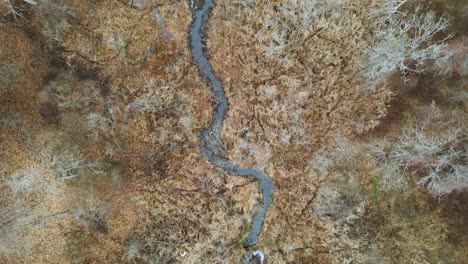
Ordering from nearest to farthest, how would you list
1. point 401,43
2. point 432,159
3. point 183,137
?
1. point 432,159
2. point 401,43
3. point 183,137

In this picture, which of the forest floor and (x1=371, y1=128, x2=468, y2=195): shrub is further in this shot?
the forest floor

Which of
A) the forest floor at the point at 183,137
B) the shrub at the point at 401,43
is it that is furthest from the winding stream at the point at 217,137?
the shrub at the point at 401,43

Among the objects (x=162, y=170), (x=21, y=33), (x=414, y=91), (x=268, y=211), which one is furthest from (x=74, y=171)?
(x=414, y=91)

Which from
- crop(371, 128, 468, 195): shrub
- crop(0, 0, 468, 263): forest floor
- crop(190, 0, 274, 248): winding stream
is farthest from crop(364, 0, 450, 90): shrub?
crop(190, 0, 274, 248): winding stream

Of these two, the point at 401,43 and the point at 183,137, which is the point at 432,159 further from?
the point at 183,137

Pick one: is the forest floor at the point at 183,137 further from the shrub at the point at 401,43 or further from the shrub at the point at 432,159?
the shrub at the point at 401,43

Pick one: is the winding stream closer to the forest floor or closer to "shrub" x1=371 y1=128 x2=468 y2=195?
the forest floor

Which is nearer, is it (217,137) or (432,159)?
(432,159)

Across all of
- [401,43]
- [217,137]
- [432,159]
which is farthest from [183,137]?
[432,159]
